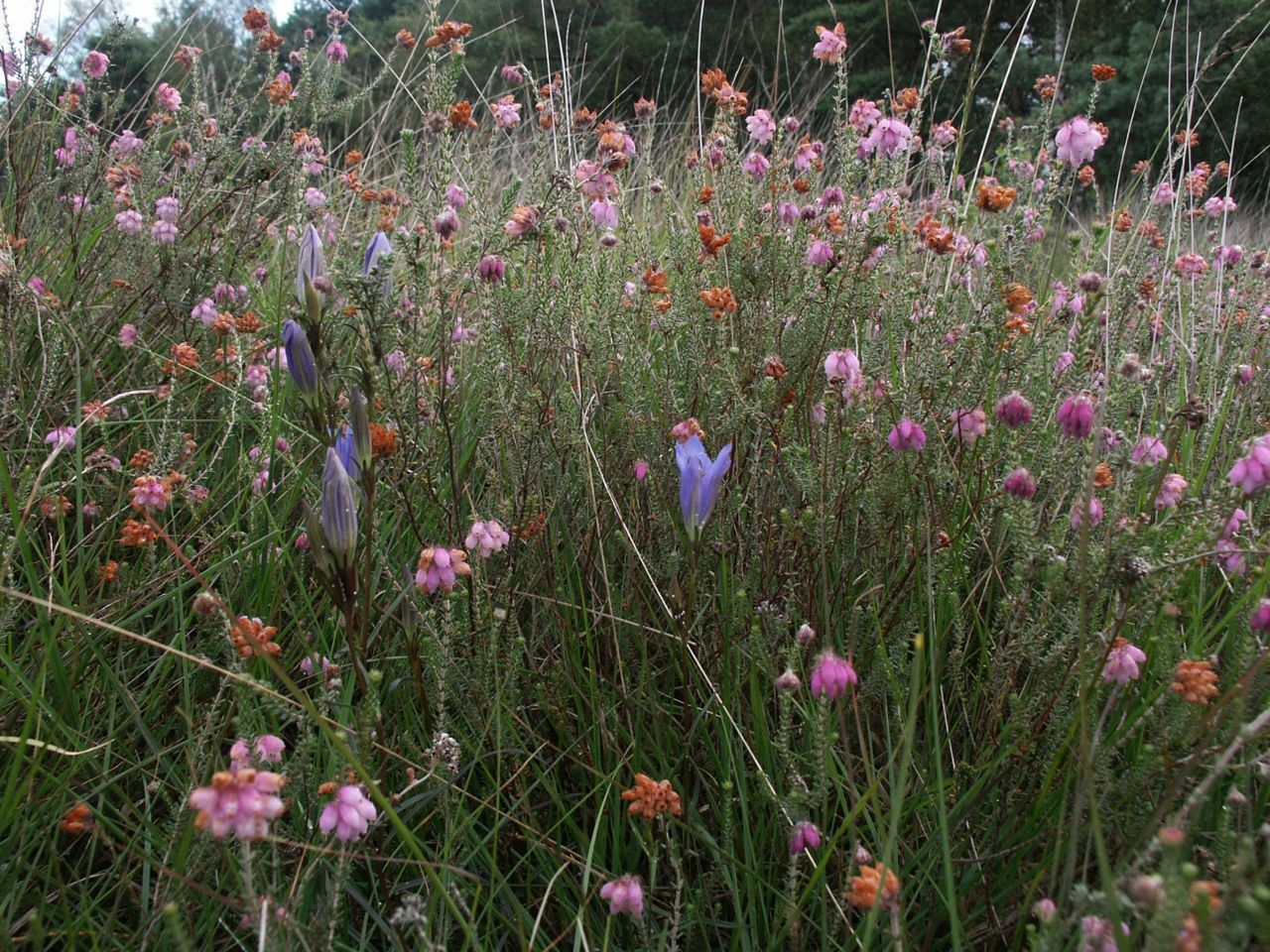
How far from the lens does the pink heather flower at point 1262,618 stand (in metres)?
1.12

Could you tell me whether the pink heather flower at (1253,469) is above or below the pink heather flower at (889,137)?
below

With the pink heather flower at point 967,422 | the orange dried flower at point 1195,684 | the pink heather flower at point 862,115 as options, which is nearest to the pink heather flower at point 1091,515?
the pink heather flower at point 967,422

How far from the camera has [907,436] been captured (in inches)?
58.5

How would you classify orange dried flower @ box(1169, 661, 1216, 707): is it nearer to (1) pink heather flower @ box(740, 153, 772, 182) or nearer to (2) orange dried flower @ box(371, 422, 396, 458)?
(2) orange dried flower @ box(371, 422, 396, 458)

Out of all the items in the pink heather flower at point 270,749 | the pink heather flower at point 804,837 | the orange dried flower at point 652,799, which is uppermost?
the pink heather flower at point 270,749

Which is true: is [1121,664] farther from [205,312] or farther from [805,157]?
[205,312]

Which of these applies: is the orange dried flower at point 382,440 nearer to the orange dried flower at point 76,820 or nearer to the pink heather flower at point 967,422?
the orange dried flower at point 76,820

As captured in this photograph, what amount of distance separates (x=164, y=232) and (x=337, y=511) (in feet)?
6.49

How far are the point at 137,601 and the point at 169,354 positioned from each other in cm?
109

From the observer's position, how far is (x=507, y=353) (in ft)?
6.16

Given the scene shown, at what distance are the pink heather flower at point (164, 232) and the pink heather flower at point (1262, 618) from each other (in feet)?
8.75

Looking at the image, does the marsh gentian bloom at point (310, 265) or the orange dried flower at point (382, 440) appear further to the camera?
the orange dried flower at point (382, 440)

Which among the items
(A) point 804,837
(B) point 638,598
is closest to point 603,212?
(B) point 638,598

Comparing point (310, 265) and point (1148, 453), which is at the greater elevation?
point (310, 265)
